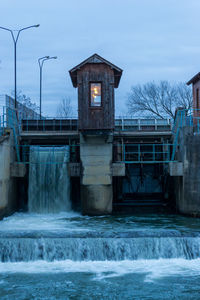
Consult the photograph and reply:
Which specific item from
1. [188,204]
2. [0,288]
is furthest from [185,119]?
[0,288]

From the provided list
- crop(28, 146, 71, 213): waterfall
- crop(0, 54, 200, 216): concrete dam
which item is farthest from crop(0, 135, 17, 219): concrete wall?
crop(28, 146, 71, 213): waterfall

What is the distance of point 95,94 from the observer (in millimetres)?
21359

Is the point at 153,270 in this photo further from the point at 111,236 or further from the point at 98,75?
the point at 98,75

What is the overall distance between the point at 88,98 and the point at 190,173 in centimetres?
640

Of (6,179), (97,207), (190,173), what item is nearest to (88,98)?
(97,207)

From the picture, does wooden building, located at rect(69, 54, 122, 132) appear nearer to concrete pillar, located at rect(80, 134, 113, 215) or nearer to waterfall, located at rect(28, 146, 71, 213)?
concrete pillar, located at rect(80, 134, 113, 215)

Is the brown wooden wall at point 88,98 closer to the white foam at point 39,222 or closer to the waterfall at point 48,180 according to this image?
the waterfall at point 48,180

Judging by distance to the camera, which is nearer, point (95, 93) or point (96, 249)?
point (96, 249)

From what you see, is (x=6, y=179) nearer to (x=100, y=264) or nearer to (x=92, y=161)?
(x=92, y=161)

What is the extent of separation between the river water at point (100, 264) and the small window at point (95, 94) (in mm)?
6660

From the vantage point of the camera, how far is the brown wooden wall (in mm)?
21141

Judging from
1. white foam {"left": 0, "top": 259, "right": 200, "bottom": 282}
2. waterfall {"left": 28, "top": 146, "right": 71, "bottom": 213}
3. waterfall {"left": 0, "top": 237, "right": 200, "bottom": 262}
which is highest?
waterfall {"left": 28, "top": 146, "right": 71, "bottom": 213}

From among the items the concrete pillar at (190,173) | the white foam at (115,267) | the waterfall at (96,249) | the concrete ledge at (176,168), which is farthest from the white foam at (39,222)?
the concrete pillar at (190,173)

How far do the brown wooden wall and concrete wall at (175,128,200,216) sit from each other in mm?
3853
